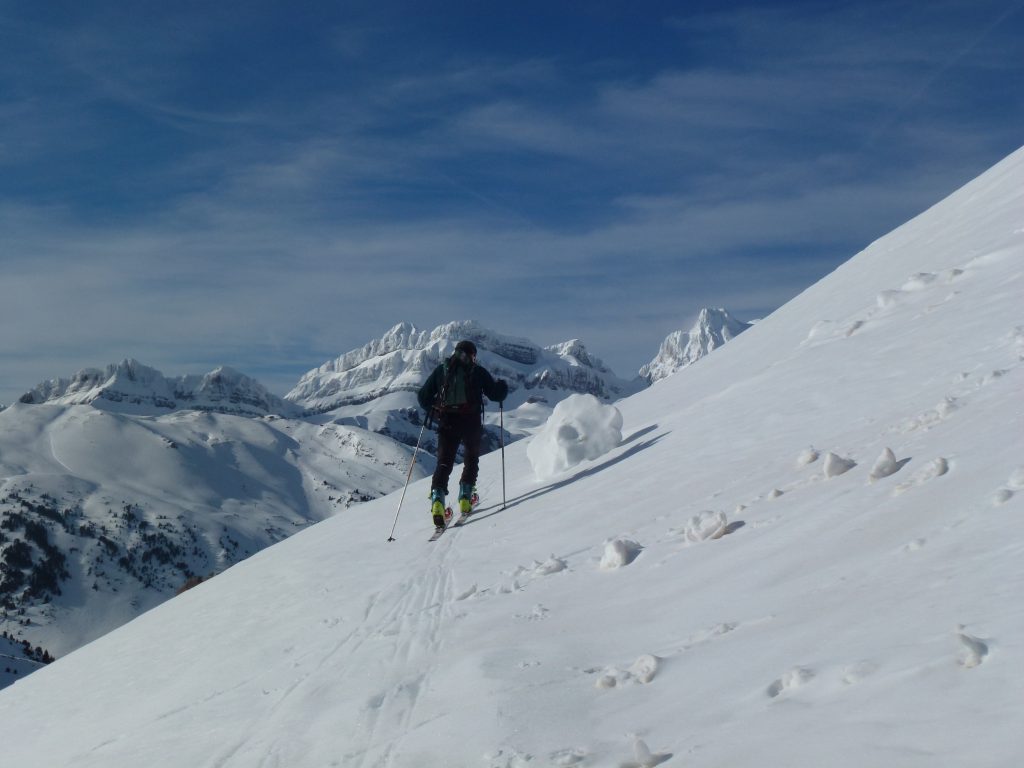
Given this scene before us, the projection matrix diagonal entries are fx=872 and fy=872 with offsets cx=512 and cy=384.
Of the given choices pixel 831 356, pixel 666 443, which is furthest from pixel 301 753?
pixel 831 356

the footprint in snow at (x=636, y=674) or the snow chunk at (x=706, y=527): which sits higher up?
the snow chunk at (x=706, y=527)

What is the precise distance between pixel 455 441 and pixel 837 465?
661 centimetres

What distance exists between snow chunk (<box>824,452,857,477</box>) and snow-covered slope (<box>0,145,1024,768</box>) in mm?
23

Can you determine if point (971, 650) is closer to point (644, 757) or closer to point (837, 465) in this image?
point (644, 757)

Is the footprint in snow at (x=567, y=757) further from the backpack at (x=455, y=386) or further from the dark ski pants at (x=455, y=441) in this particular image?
the backpack at (x=455, y=386)

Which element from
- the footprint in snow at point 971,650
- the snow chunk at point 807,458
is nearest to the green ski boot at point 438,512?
the snow chunk at point 807,458

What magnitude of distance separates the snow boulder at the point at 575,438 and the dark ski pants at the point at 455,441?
2286mm

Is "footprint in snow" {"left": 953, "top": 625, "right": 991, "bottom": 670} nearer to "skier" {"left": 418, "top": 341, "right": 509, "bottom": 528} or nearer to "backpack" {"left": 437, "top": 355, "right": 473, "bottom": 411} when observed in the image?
"skier" {"left": 418, "top": 341, "right": 509, "bottom": 528}

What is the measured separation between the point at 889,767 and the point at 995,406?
5.22 meters

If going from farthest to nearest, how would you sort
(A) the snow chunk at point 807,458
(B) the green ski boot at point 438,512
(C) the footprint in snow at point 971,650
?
(B) the green ski boot at point 438,512 → (A) the snow chunk at point 807,458 → (C) the footprint in snow at point 971,650

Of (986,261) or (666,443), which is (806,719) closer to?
(666,443)

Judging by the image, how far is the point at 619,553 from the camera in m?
7.87

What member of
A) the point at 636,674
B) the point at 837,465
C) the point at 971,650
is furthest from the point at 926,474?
the point at 971,650

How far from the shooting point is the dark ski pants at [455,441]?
42.8 feet
